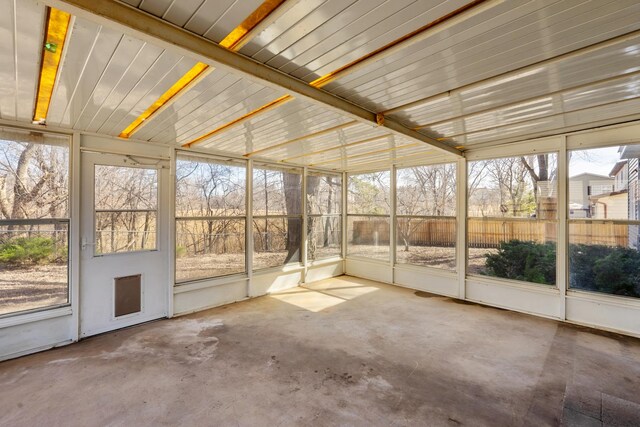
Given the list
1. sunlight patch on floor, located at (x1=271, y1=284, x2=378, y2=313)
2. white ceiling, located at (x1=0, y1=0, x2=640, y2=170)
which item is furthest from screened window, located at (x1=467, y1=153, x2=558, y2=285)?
sunlight patch on floor, located at (x1=271, y1=284, x2=378, y2=313)

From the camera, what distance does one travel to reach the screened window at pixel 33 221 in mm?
3043

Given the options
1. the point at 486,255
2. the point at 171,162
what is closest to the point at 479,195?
the point at 486,255

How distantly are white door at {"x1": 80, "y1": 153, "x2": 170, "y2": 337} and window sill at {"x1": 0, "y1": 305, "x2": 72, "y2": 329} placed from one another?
0.18 meters

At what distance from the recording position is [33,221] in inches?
126

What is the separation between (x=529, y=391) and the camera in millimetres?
2469

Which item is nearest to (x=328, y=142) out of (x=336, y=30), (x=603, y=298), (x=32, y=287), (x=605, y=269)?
(x=336, y=30)

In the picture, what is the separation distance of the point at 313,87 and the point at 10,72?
2105 mm

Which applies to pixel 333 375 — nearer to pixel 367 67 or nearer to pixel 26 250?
pixel 367 67

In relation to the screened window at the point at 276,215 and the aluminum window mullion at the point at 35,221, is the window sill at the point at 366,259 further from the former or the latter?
the aluminum window mullion at the point at 35,221

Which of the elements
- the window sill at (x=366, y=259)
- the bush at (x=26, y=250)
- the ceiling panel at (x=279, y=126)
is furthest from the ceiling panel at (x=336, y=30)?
the window sill at (x=366, y=259)

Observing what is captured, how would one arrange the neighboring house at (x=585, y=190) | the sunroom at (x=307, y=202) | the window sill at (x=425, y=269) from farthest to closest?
the window sill at (x=425, y=269)
the neighboring house at (x=585, y=190)
the sunroom at (x=307, y=202)

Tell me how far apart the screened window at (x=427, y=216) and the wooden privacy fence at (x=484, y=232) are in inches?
0.7

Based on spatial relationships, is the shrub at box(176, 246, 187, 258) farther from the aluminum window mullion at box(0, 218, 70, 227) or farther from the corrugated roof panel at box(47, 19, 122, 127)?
the corrugated roof panel at box(47, 19, 122, 127)

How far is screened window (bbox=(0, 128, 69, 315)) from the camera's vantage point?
3.04 meters
